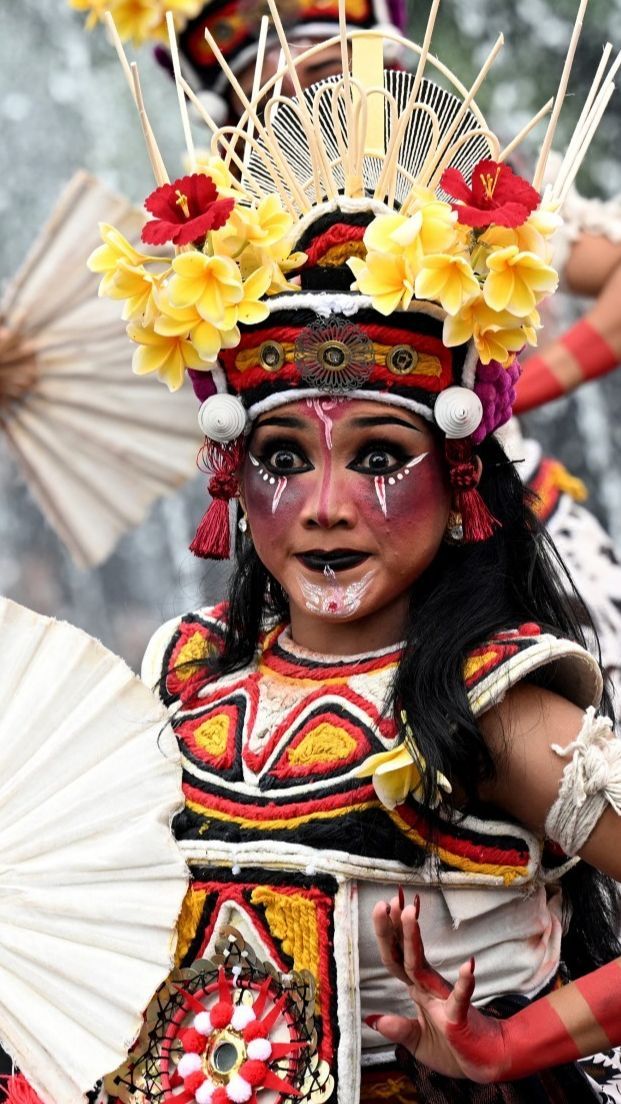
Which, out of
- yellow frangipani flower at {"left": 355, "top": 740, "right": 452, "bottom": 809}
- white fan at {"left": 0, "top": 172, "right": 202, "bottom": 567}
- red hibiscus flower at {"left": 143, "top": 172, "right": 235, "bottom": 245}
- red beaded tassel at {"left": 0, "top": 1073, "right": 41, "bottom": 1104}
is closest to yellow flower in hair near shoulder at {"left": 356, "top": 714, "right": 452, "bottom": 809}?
yellow frangipani flower at {"left": 355, "top": 740, "right": 452, "bottom": 809}

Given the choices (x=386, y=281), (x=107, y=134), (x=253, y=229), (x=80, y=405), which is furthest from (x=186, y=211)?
(x=107, y=134)

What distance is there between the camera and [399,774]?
8.21ft

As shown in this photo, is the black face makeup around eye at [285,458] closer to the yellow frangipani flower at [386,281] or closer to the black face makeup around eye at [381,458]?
the black face makeup around eye at [381,458]

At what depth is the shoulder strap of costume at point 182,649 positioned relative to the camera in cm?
298

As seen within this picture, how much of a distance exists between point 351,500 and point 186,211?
1.54 feet

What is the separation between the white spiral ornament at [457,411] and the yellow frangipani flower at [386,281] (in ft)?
0.49

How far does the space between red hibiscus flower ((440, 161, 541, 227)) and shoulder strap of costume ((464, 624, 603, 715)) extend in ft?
1.87

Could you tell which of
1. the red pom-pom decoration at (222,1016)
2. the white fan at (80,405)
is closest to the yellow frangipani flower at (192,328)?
the red pom-pom decoration at (222,1016)

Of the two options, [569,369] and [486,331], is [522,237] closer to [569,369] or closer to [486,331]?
[486,331]

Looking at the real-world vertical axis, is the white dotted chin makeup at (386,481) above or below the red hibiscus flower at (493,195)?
below

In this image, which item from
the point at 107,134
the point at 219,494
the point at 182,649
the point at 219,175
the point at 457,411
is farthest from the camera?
the point at 107,134

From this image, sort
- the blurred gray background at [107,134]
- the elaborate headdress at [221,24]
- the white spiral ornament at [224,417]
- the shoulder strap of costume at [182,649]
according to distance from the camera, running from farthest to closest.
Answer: the blurred gray background at [107,134] < the elaborate headdress at [221,24] < the shoulder strap of costume at [182,649] < the white spiral ornament at [224,417]

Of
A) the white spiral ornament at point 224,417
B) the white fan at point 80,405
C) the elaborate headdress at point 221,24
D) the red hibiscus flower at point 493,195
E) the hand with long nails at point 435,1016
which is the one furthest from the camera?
the white fan at point 80,405

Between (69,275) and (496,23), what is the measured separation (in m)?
4.54
